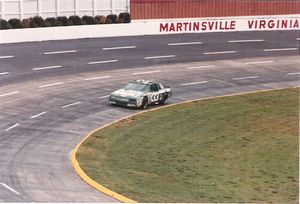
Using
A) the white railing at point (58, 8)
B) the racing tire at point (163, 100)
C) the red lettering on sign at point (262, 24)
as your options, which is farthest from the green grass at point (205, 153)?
the white railing at point (58, 8)

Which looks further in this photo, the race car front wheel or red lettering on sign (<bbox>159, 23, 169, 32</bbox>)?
red lettering on sign (<bbox>159, 23, 169, 32</bbox>)

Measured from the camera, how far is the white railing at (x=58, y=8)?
5412 cm

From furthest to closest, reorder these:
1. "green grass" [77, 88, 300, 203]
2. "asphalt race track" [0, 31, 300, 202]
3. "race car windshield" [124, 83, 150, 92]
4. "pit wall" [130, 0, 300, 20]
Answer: "pit wall" [130, 0, 300, 20]
"race car windshield" [124, 83, 150, 92]
"asphalt race track" [0, 31, 300, 202]
"green grass" [77, 88, 300, 203]

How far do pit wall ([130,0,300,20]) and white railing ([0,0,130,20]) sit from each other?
70.9 inches

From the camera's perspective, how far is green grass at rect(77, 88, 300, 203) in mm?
23375

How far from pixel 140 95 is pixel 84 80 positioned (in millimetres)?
7475

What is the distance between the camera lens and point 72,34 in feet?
173

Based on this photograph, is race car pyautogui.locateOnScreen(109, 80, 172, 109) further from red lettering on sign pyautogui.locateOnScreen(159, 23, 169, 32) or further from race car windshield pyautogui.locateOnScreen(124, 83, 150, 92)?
red lettering on sign pyautogui.locateOnScreen(159, 23, 169, 32)

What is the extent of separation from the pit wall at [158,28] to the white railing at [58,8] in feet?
8.26

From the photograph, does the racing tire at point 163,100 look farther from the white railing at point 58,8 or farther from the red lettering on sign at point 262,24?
the red lettering on sign at point 262,24

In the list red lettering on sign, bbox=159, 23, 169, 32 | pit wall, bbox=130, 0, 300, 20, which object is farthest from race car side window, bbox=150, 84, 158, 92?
pit wall, bbox=130, 0, 300, 20

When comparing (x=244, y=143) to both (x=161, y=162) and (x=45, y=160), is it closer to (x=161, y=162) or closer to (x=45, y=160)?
(x=161, y=162)

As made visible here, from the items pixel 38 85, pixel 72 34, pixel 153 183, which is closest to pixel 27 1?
pixel 72 34

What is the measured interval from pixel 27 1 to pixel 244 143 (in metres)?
30.1
